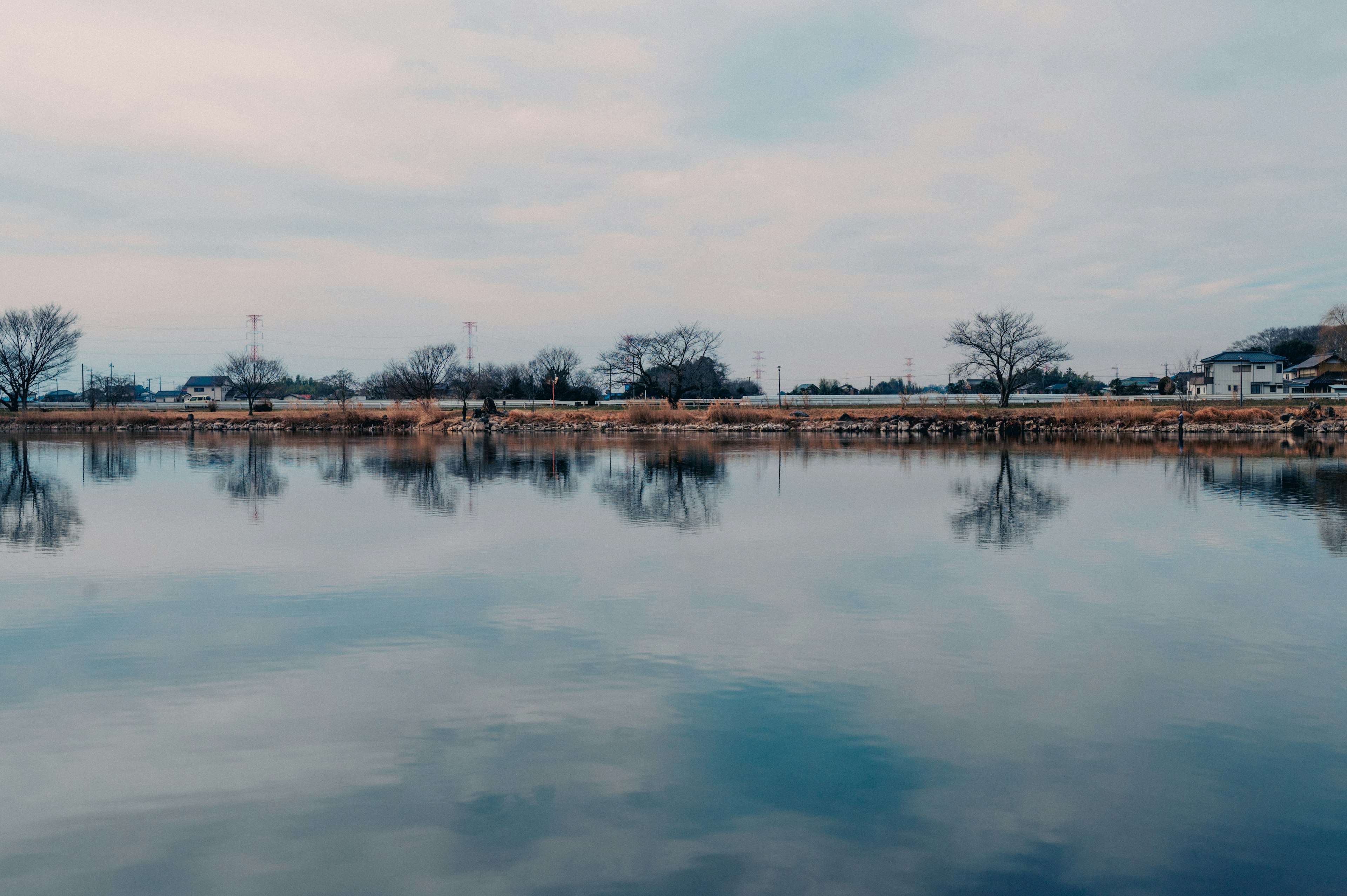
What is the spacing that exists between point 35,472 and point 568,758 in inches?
1077

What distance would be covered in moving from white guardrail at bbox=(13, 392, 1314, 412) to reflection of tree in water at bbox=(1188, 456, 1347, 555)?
90.9 ft

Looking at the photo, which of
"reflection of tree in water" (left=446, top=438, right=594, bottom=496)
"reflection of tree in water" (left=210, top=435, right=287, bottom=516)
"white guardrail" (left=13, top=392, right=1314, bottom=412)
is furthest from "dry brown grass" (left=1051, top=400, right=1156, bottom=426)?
"reflection of tree in water" (left=210, top=435, right=287, bottom=516)

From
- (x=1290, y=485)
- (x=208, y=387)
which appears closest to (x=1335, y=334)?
(x=1290, y=485)

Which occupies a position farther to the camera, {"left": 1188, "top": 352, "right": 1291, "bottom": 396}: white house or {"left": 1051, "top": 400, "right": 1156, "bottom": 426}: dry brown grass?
{"left": 1188, "top": 352, "right": 1291, "bottom": 396}: white house

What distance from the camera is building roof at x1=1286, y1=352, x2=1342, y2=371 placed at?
9481 cm

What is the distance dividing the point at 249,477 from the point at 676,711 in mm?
21493

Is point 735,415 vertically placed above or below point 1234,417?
above

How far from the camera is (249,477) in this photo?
79.8 ft

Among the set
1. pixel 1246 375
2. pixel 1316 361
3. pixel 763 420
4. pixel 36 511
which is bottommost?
pixel 36 511

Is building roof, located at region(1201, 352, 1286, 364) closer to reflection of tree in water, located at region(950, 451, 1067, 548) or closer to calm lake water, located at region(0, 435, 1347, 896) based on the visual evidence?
reflection of tree in water, located at region(950, 451, 1067, 548)

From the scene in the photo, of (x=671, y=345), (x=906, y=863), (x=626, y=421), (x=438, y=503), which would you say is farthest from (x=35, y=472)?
(x=671, y=345)

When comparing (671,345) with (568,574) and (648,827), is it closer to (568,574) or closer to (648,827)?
(568,574)

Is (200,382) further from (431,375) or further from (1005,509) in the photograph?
(1005,509)

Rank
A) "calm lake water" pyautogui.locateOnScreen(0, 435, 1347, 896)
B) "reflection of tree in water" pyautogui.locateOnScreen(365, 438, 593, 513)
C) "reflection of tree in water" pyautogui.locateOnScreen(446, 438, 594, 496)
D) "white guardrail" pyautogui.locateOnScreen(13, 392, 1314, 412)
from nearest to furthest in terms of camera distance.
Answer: "calm lake water" pyautogui.locateOnScreen(0, 435, 1347, 896), "reflection of tree in water" pyautogui.locateOnScreen(365, 438, 593, 513), "reflection of tree in water" pyautogui.locateOnScreen(446, 438, 594, 496), "white guardrail" pyautogui.locateOnScreen(13, 392, 1314, 412)
